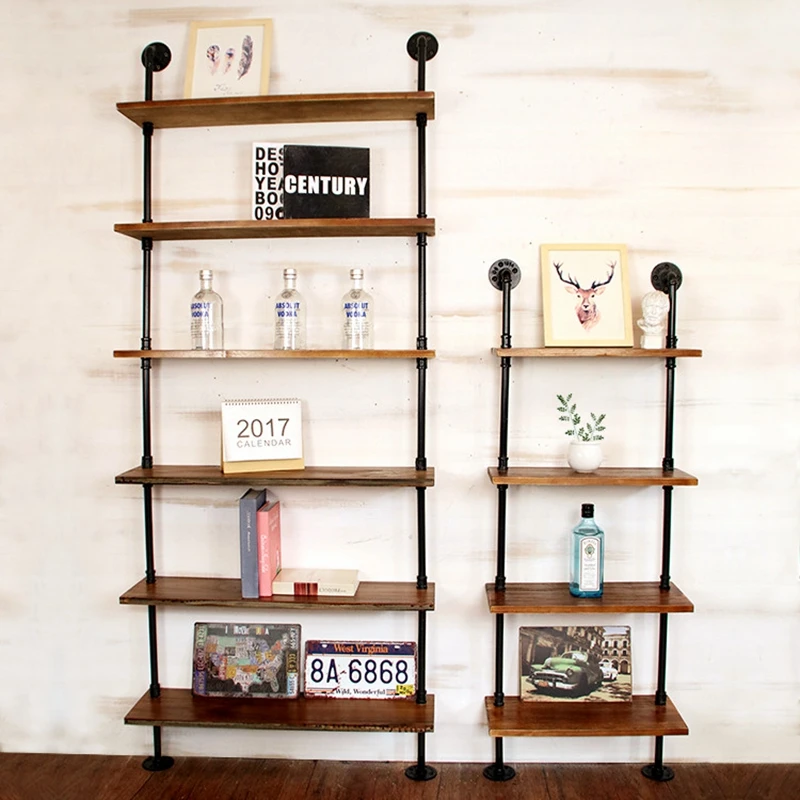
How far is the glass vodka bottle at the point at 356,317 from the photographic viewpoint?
1.87 metres

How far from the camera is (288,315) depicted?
6.20 ft

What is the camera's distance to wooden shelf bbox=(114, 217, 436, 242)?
1.79m

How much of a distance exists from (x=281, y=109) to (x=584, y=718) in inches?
70.8

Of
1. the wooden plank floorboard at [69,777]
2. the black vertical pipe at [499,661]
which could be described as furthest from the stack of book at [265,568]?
the wooden plank floorboard at [69,777]

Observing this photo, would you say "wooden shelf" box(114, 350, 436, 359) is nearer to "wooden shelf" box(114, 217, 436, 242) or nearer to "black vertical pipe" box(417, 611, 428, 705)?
"wooden shelf" box(114, 217, 436, 242)

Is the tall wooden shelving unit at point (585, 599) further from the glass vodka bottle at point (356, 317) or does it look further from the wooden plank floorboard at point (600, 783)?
the glass vodka bottle at point (356, 317)

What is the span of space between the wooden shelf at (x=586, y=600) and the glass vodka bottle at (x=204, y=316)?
1.03 meters

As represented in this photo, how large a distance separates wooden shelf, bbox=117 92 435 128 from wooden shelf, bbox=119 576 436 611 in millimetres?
1284

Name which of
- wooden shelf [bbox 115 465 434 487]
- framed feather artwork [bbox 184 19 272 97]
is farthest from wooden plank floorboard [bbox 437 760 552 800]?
framed feather artwork [bbox 184 19 272 97]

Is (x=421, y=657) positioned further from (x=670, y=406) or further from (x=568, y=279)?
(x=568, y=279)

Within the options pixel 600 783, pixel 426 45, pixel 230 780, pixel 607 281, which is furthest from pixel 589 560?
pixel 426 45

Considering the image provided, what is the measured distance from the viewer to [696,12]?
191 cm

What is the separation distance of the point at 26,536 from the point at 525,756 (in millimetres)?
1580

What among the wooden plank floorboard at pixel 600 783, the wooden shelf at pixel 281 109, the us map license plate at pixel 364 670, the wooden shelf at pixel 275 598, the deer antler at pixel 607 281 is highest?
the wooden shelf at pixel 281 109
